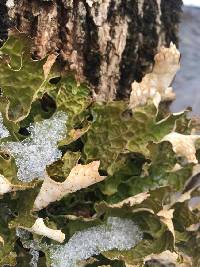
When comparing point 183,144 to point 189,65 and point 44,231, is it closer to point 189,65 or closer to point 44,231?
point 44,231

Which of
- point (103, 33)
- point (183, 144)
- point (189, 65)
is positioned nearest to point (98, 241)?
point (183, 144)

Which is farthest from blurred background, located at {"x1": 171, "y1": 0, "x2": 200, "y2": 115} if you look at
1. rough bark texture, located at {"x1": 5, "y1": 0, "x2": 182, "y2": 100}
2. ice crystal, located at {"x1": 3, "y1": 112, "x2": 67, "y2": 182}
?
ice crystal, located at {"x1": 3, "y1": 112, "x2": 67, "y2": 182}

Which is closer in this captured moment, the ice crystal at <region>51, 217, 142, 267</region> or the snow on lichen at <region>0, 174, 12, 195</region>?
the snow on lichen at <region>0, 174, 12, 195</region>

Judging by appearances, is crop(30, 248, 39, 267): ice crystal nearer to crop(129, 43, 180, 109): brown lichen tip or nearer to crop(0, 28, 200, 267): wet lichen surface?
crop(0, 28, 200, 267): wet lichen surface

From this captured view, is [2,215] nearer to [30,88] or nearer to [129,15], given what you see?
[30,88]

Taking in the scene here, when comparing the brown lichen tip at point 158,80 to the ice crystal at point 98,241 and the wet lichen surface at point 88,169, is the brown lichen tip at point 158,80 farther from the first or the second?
the ice crystal at point 98,241

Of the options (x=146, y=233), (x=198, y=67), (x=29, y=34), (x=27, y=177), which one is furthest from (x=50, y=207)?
(x=198, y=67)
